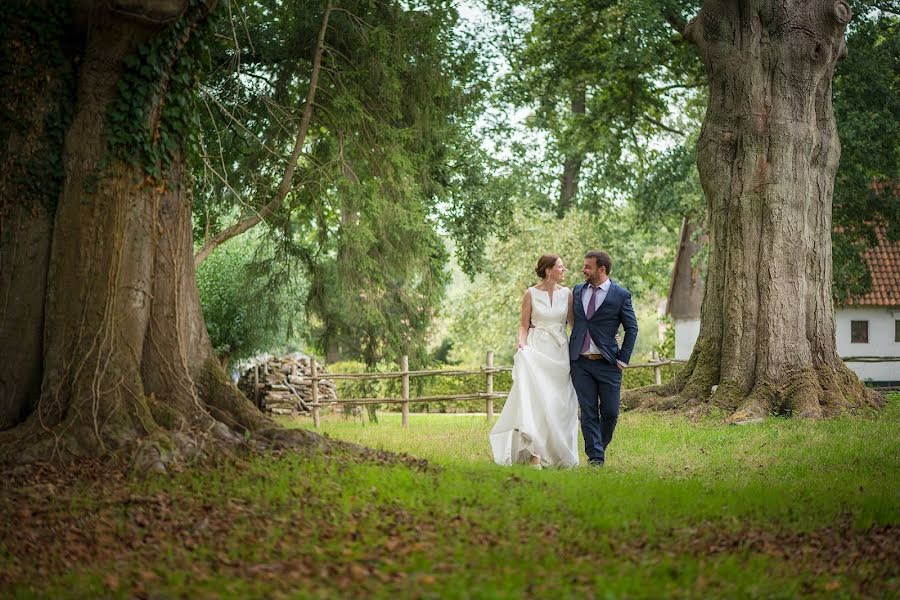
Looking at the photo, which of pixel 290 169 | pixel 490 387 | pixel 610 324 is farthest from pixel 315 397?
pixel 610 324

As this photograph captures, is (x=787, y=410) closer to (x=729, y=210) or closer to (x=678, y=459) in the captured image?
(x=729, y=210)

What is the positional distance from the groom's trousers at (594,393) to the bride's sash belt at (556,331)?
0.29 metres

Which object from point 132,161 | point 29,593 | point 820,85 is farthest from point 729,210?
point 29,593

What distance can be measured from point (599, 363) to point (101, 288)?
16.0ft

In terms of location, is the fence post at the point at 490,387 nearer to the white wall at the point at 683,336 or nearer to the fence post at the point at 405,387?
the fence post at the point at 405,387

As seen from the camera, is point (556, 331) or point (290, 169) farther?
point (290, 169)

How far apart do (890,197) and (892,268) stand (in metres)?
15.3

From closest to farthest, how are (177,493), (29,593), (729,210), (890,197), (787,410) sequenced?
(29,593) < (177,493) < (787,410) < (729,210) < (890,197)

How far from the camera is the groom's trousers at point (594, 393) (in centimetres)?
1030

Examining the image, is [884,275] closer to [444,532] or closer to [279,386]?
[279,386]

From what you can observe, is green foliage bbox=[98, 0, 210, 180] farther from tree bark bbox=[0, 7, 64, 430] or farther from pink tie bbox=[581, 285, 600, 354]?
pink tie bbox=[581, 285, 600, 354]

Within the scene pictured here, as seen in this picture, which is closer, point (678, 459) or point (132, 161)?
point (132, 161)

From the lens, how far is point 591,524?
7020mm

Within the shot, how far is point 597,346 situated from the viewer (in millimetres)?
10266
